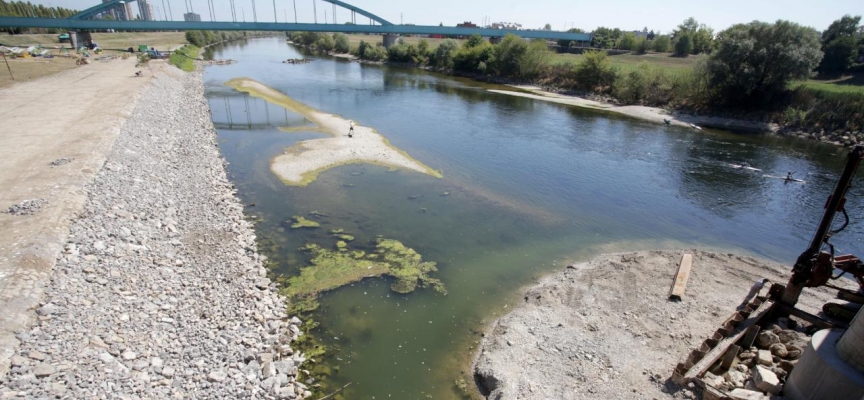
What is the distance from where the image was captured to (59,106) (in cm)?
2894

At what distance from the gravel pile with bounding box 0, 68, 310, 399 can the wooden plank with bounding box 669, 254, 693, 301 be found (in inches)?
486

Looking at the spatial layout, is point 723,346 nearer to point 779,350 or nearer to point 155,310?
point 779,350

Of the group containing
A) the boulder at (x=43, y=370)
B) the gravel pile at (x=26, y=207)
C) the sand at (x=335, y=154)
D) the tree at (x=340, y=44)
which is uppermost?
the tree at (x=340, y=44)

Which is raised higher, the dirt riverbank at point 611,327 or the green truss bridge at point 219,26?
the green truss bridge at point 219,26

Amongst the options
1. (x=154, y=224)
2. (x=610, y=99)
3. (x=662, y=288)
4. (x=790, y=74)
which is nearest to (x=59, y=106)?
(x=154, y=224)

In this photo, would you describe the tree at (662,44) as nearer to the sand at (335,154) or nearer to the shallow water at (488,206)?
the shallow water at (488,206)

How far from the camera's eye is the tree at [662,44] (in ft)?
330

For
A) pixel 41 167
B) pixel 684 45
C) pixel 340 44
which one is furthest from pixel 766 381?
pixel 340 44

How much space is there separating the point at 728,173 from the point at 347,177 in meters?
27.6

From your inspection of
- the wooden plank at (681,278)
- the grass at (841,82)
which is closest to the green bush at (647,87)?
the grass at (841,82)

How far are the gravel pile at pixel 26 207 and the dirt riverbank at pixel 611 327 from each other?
1542cm

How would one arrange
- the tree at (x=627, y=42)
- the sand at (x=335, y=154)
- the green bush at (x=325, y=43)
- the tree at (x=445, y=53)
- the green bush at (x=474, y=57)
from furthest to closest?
the green bush at (x=325, y=43)
the tree at (x=627, y=42)
the tree at (x=445, y=53)
the green bush at (x=474, y=57)
the sand at (x=335, y=154)

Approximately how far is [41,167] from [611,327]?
23240 mm

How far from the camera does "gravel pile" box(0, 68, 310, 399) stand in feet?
29.1
